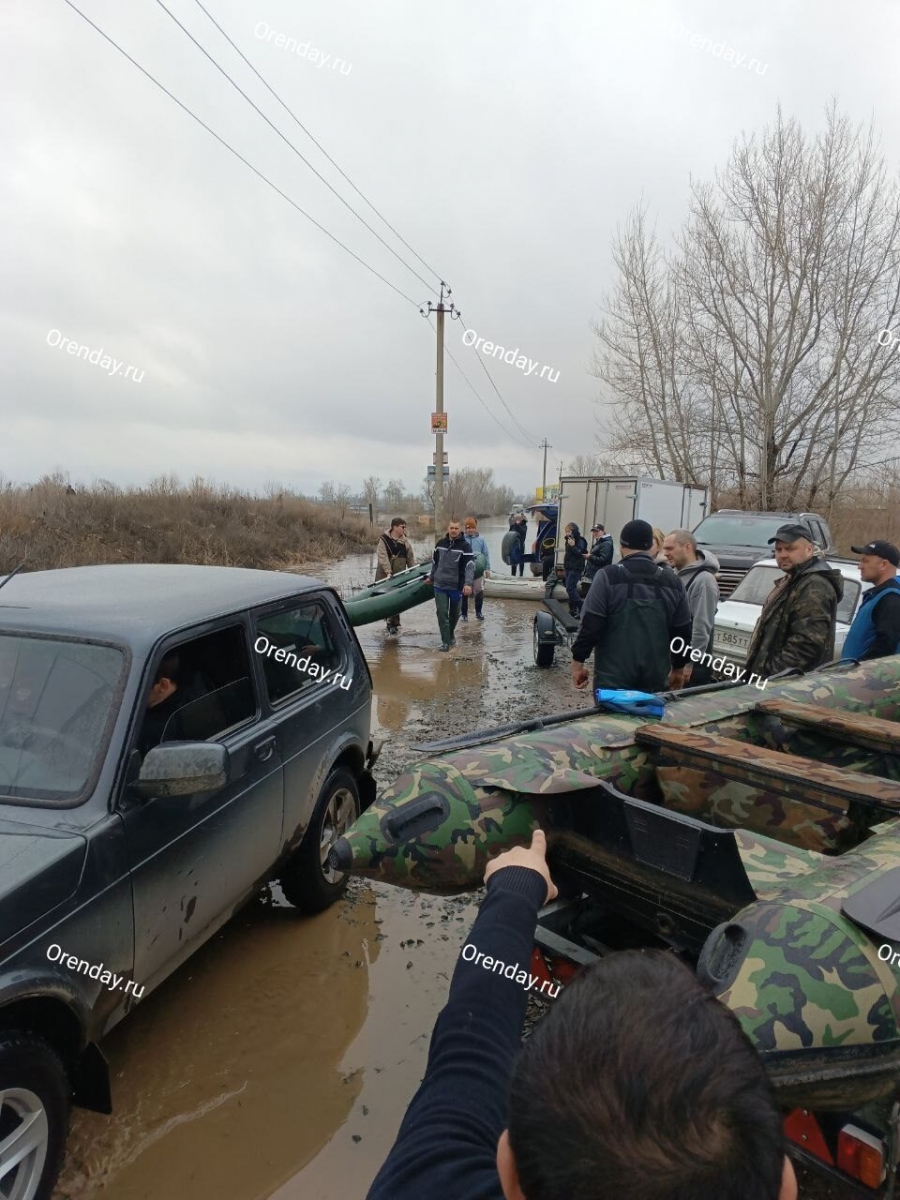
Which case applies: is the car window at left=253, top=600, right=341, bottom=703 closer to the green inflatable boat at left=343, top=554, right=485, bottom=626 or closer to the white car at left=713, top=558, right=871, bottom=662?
the white car at left=713, top=558, right=871, bottom=662

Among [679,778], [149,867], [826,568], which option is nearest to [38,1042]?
[149,867]

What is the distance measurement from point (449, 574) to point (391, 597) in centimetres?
84

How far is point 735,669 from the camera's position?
693 cm

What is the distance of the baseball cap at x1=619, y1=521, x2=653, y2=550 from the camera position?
176 inches

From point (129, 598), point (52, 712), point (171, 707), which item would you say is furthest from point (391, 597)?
point (52, 712)

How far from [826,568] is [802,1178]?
323 cm

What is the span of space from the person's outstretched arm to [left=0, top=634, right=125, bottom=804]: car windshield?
164cm

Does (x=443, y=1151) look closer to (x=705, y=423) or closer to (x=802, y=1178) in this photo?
(x=802, y=1178)

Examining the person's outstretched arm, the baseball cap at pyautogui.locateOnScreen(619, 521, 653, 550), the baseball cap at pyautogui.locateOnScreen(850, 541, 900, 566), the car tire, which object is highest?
the baseball cap at pyautogui.locateOnScreen(619, 521, 653, 550)

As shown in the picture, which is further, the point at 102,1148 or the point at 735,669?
the point at 735,669

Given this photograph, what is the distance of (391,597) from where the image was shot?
9.64m
